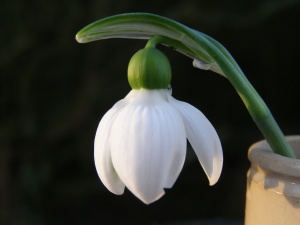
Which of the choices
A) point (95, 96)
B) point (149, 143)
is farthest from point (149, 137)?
point (95, 96)

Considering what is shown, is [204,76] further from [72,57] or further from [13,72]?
[13,72]

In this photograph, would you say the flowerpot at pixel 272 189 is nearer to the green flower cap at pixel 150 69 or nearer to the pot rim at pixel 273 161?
the pot rim at pixel 273 161

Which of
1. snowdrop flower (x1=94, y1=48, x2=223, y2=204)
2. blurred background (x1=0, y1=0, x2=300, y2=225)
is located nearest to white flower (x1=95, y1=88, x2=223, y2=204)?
snowdrop flower (x1=94, y1=48, x2=223, y2=204)

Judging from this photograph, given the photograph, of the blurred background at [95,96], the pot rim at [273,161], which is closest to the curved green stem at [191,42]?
the pot rim at [273,161]

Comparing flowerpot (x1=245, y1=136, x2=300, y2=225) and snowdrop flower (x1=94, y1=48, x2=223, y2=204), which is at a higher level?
snowdrop flower (x1=94, y1=48, x2=223, y2=204)

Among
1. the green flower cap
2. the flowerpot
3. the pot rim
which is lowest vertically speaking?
the flowerpot

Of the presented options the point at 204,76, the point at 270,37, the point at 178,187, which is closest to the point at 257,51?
the point at 270,37

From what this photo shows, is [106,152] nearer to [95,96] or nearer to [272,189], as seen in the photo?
[272,189]

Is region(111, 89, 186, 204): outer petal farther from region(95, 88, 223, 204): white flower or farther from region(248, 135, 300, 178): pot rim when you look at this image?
region(248, 135, 300, 178): pot rim

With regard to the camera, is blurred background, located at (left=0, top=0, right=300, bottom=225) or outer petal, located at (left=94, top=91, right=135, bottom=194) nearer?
outer petal, located at (left=94, top=91, right=135, bottom=194)
